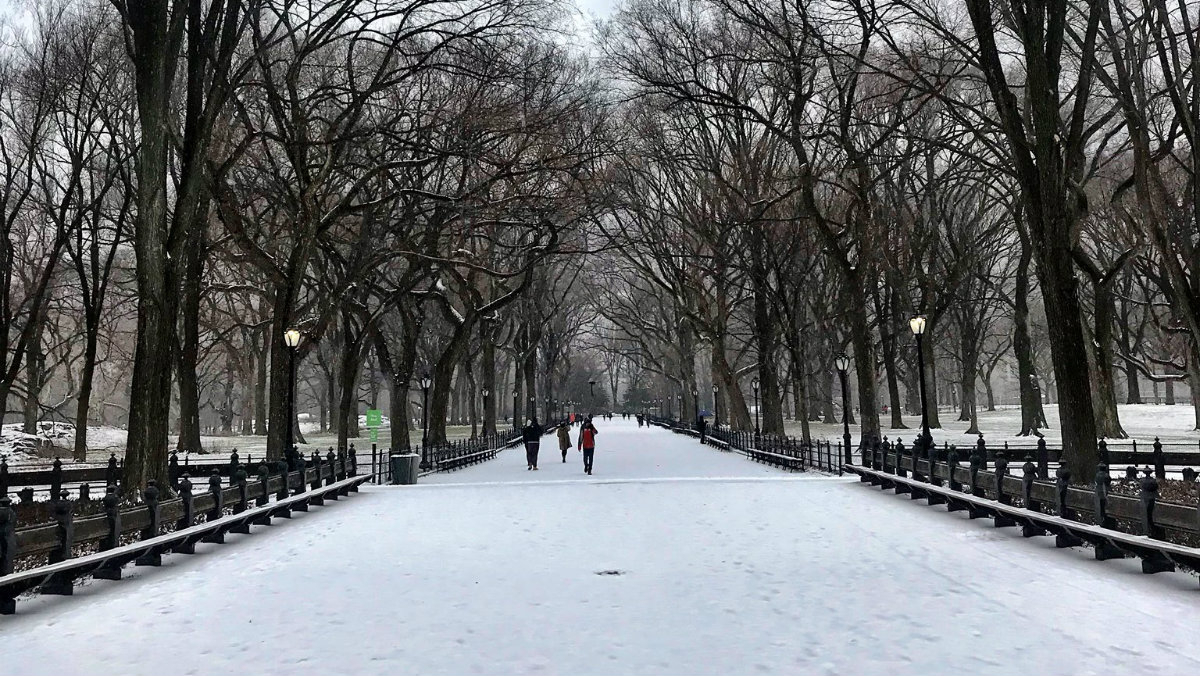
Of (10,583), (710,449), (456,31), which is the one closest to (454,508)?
(10,583)

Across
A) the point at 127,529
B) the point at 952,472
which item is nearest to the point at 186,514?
the point at 127,529

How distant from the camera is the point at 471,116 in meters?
22.6

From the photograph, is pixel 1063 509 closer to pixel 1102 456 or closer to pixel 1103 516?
pixel 1103 516

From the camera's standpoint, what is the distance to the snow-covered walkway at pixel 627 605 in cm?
663

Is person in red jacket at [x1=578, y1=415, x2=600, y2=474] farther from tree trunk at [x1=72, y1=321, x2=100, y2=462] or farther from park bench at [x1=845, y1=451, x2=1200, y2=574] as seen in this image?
tree trunk at [x1=72, y1=321, x2=100, y2=462]

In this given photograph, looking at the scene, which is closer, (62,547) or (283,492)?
(62,547)

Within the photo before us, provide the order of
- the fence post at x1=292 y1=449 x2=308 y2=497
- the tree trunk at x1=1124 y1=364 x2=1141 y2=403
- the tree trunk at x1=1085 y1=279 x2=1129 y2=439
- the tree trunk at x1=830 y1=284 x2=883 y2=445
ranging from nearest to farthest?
the fence post at x1=292 y1=449 x2=308 y2=497
the tree trunk at x1=830 y1=284 x2=883 y2=445
the tree trunk at x1=1085 y1=279 x2=1129 y2=439
the tree trunk at x1=1124 y1=364 x2=1141 y2=403

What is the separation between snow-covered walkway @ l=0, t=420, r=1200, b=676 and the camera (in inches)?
261

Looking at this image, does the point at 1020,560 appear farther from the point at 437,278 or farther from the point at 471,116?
the point at 437,278

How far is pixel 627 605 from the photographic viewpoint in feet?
27.6

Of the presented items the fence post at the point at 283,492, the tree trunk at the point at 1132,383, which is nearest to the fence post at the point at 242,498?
the fence post at the point at 283,492

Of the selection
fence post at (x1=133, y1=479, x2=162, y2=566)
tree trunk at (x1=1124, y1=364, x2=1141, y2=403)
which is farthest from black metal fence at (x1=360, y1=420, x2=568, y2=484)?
tree trunk at (x1=1124, y1=364, x2=1141, y2=403)

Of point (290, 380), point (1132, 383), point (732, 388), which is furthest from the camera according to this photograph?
point (1132, 383)

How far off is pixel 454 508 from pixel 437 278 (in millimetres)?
15486
